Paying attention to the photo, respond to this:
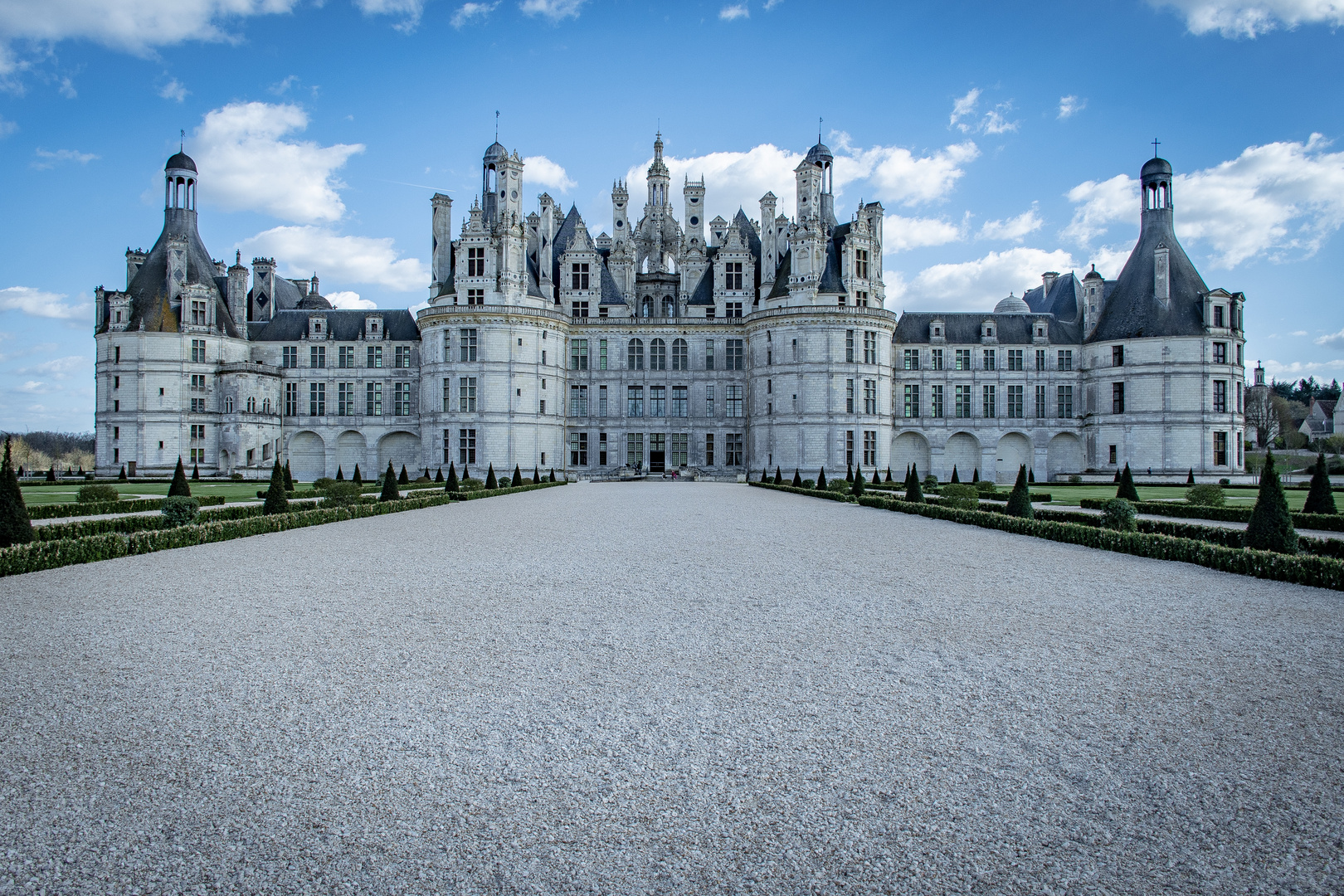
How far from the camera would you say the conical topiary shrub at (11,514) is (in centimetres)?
1337

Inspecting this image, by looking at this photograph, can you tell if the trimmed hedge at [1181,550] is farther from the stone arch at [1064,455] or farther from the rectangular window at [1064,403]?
the rectangular window at [1064,403]

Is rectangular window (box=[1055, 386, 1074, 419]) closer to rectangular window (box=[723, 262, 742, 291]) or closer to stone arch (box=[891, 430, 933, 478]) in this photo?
stone arch (box=[891, 430, 933, 478])

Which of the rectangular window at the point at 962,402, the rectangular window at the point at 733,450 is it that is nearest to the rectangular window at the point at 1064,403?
the rectangular window at the point at 962,402

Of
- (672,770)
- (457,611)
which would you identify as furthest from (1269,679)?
(457,611)

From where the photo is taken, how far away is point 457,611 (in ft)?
30.6

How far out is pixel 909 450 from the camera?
178 feet

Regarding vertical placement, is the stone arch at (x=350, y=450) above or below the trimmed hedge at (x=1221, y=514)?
above

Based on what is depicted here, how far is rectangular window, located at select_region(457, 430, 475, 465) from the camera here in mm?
49281

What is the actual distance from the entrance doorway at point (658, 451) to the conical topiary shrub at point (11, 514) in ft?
138

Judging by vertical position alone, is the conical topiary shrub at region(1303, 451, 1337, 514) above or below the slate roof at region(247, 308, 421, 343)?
below

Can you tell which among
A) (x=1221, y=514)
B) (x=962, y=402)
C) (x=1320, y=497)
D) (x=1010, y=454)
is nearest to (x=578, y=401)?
(x=962, y=402)

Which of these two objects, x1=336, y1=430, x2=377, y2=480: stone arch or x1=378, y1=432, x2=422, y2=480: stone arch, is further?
x1=378, y1=432, x2=422, y2=480: stone arch

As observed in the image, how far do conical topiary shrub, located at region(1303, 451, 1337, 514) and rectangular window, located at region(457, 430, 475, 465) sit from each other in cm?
4156

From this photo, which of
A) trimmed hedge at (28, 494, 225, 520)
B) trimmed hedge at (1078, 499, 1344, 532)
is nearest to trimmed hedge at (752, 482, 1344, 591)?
trimmed hedge at (1078, 499, 1344, 532)
